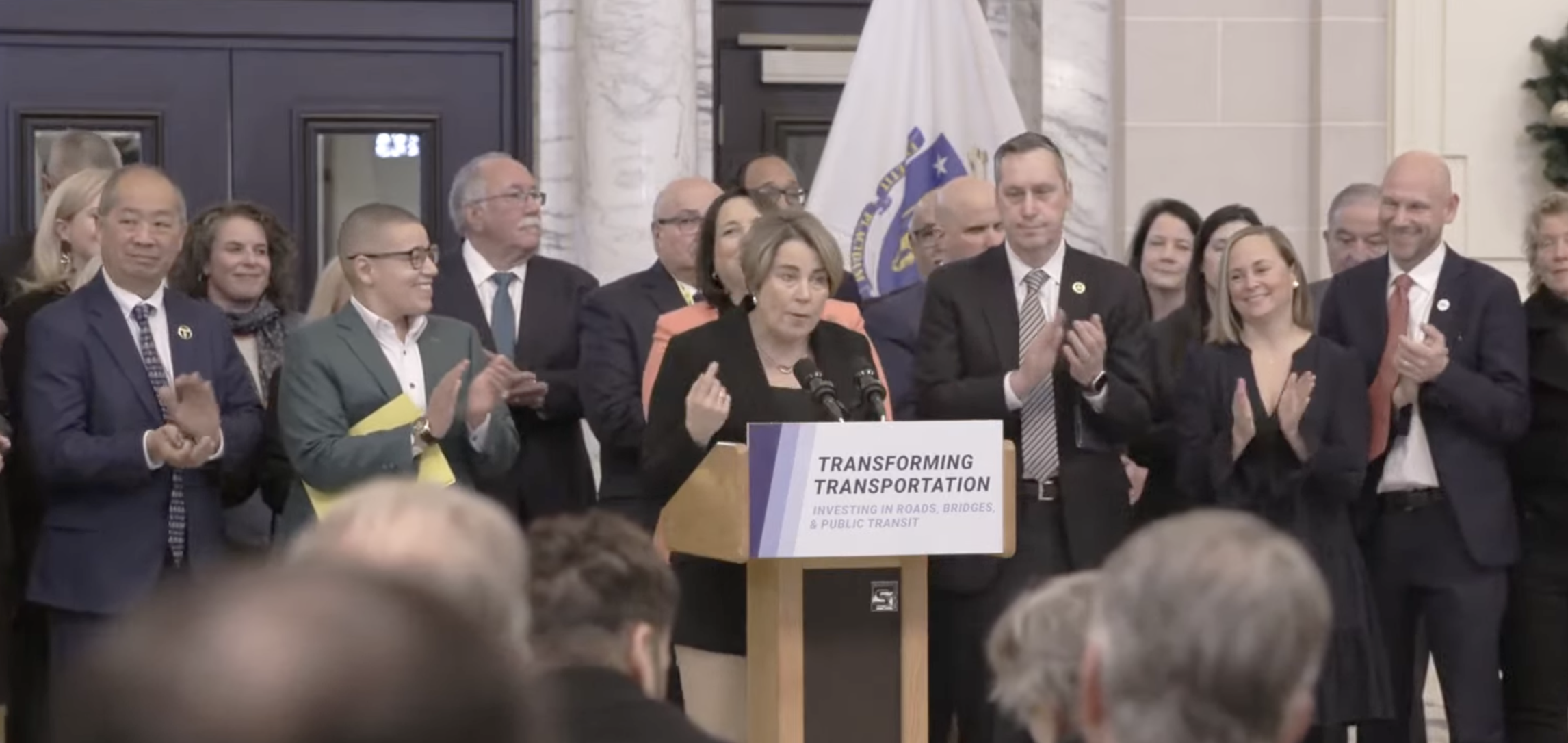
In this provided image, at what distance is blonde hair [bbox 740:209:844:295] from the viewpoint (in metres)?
5.41

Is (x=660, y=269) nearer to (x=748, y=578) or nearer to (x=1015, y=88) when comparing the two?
(x=748, y=578)

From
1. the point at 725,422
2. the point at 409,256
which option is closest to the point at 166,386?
the point at 409,256

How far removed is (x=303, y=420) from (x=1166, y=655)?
12.8ft

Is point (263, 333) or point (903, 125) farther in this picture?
point (903, 125)

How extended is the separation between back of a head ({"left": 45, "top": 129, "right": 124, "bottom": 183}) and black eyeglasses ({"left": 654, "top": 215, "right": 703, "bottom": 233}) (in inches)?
71.5

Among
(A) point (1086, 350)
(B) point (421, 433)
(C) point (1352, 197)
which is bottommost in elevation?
(B) point (421, 433)

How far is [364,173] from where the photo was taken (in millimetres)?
8648

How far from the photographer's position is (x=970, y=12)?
825cm

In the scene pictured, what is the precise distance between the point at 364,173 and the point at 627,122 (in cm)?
120

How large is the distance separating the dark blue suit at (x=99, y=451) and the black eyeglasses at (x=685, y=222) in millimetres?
1503

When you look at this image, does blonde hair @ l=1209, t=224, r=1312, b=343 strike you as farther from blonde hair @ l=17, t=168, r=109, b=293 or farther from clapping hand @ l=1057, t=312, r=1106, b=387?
blonde hair @ l=17, t=168, r=109, b=293

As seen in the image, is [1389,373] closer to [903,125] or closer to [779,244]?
[779,244]

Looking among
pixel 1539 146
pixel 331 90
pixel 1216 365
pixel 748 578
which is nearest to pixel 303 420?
pixel 748 578

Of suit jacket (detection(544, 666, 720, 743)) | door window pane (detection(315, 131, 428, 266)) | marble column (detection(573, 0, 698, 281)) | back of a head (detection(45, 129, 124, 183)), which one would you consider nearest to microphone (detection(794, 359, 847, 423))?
suit jacket (detection(544, 666, 720, 743))
